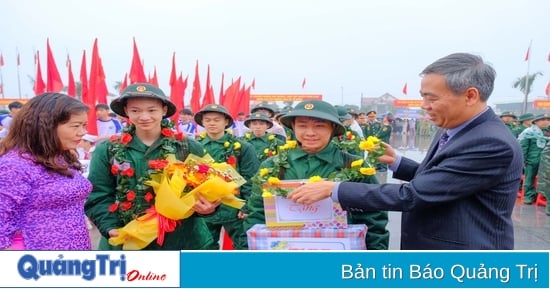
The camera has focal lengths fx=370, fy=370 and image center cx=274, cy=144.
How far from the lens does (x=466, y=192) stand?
158cm

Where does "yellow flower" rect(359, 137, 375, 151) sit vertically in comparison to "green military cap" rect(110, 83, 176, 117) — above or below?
below

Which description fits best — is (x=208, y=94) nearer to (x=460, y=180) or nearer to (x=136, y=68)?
(x=136, y=68)

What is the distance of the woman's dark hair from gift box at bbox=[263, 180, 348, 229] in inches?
41.7

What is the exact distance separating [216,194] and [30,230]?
0.87 m

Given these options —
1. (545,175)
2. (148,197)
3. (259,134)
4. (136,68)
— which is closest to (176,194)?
(148,197)

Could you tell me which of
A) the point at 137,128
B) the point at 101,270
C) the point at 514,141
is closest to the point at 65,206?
the point at 101,270

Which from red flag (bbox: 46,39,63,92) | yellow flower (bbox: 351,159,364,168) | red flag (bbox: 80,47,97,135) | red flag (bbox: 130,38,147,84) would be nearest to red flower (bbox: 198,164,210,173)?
yellow flower (bbox: 351,159,364,168)

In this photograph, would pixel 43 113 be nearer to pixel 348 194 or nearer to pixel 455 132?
pixel 348 194

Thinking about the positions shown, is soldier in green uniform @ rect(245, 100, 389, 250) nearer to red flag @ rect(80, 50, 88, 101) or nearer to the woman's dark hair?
the woman's dark hair

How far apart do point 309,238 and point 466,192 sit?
738 mm

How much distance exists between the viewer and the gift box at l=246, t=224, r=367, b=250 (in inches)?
70.5

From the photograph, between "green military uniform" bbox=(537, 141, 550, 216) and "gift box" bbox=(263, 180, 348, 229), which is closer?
"gift box" bbox=(263, 180, 348, 229)

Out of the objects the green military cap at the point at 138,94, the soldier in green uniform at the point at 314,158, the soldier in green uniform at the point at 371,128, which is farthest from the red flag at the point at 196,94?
the soldier in green uniform at the point at 314,158

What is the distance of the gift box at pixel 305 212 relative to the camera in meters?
1.83
